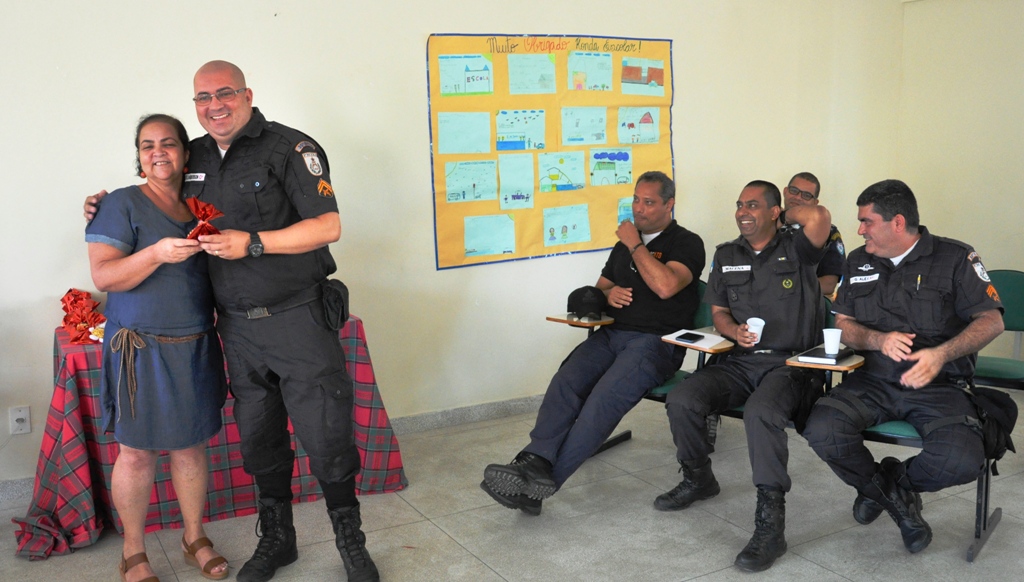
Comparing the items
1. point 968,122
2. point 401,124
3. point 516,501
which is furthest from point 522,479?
point 968,122

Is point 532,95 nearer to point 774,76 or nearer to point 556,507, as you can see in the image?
point 774,76

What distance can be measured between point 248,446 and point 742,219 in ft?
6.75

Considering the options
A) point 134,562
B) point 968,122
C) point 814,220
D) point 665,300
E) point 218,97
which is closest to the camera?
point 218,97

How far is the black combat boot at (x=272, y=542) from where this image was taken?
2760 mm

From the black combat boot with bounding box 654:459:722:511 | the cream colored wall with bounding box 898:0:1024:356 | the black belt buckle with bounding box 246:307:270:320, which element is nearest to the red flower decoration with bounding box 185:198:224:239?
the black belt buckle with bounding box 246:307:270:320

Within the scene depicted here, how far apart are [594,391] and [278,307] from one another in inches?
53.2

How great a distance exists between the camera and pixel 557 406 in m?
3.42

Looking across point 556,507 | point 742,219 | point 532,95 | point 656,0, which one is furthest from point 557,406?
point 656,0

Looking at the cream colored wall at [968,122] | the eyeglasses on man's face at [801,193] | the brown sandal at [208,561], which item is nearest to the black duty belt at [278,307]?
the brown sandal at [208,561]

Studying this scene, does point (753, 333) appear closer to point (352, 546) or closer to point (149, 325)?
point (352, 546)

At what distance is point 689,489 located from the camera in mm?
3320

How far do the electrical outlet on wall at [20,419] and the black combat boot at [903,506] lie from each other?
3.30 metres

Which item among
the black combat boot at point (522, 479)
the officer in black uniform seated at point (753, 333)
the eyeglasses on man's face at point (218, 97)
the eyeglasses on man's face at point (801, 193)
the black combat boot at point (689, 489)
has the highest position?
the eyeglasses on man's face at point (218, 97)

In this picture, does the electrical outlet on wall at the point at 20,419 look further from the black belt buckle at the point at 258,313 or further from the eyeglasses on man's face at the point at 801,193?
the eyeglasses on man's face at the point at 801,193
